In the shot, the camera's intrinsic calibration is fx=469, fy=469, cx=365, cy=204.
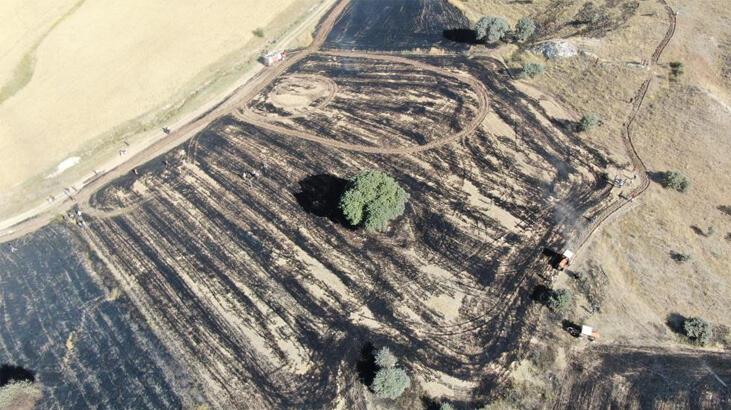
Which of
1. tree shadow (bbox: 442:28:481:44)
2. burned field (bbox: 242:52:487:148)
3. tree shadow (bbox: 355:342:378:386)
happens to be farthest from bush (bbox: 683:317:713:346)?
tree shadow (bbox: 442:28:481:44)

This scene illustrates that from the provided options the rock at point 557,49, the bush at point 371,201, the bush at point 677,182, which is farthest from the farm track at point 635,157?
the bush at point 371,201

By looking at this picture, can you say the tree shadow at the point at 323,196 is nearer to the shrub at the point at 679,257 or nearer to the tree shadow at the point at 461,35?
the shrub at the point at 679,257

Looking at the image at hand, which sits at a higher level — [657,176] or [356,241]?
[356,241]

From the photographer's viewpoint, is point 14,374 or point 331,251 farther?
point 331,251

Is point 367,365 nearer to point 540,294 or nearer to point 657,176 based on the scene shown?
point 540,294

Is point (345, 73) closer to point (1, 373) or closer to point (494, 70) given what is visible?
point (494, 70)

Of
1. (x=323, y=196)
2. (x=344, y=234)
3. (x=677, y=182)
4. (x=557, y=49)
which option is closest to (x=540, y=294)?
(x=344, y=234)
